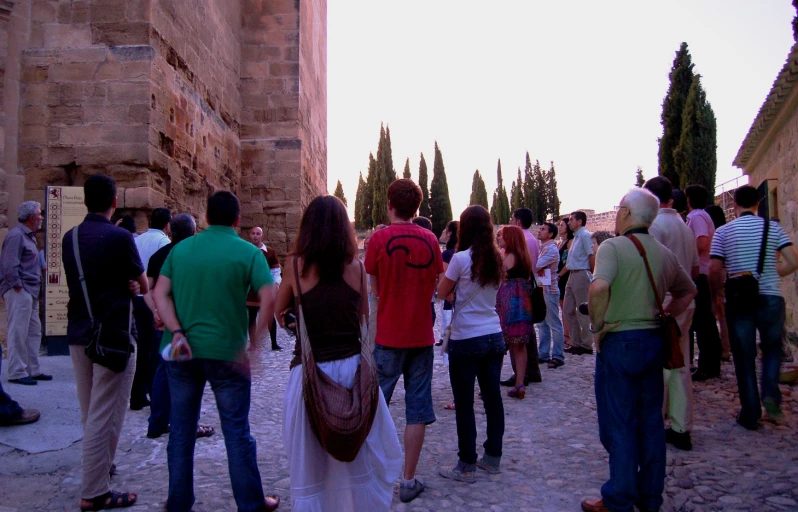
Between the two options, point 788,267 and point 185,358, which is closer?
point 185,358

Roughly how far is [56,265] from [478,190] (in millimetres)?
48104

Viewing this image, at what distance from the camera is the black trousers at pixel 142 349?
5328mm

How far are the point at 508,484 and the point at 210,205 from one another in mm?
2475

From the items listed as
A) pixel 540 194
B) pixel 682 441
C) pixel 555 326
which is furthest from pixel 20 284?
pixel 540 194

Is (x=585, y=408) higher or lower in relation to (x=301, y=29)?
lower

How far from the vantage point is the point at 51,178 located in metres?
8.02

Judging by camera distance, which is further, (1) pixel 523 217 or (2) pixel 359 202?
(2) pixel 359 202

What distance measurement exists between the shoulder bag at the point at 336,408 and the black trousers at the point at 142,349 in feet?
9.78

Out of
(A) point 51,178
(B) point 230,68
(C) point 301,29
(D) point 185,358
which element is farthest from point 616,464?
(C) point 301,29

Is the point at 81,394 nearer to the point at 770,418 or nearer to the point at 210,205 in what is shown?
the point at 210,205

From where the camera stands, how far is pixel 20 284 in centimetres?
616

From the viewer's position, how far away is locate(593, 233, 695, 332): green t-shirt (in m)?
3.27

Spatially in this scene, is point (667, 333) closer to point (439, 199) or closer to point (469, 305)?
point (469, 305)

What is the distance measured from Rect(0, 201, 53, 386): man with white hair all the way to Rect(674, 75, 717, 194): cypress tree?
70.2ft
